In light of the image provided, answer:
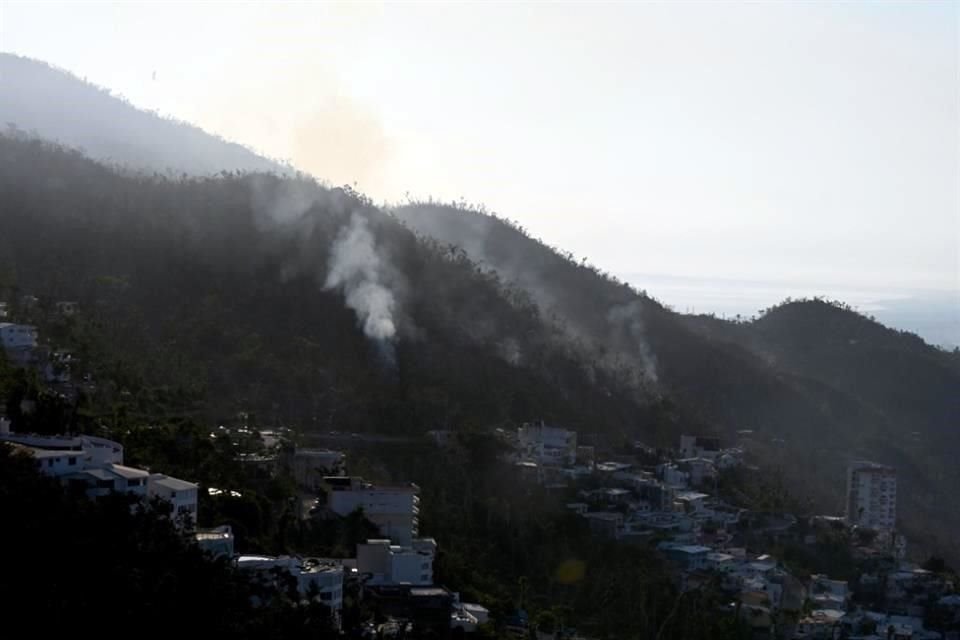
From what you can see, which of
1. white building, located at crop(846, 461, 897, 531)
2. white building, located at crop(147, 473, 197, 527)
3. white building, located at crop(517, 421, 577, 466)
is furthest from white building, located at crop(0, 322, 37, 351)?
white building, located at crop(846, 461, 897, 531)

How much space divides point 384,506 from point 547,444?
9.92m

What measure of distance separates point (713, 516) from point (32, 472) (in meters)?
18.1

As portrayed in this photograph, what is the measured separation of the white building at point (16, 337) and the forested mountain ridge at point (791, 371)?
2164 cm

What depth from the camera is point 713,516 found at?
113ft

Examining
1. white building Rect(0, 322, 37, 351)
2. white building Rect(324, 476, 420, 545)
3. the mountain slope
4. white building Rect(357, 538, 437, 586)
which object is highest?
the mountain slope

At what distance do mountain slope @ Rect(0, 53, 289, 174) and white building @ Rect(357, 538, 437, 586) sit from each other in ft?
143

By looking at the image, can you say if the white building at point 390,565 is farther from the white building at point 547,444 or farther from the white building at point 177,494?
the white building at point 547,444

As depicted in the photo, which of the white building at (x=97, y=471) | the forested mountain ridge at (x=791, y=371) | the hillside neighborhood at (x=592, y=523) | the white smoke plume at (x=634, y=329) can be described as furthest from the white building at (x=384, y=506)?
the white smoke plume at (x=634, y=329)

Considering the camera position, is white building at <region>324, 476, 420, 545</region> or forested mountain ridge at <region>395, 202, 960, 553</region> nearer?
white building at <region>324, 476, 420, 545</region>

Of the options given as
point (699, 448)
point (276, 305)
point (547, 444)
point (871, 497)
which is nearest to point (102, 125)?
point (276, 305)

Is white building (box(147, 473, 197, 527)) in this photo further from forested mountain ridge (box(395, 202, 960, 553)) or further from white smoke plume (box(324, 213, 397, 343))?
forested mountain ridge (box(395, 202, 960, 553))

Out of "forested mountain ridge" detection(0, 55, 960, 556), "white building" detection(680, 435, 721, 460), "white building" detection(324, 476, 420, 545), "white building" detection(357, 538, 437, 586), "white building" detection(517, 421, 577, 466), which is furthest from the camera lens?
"white building" detection(680, 435, 721, 460)

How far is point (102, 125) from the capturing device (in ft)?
241

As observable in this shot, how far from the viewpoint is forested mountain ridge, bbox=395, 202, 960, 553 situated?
48.5m
